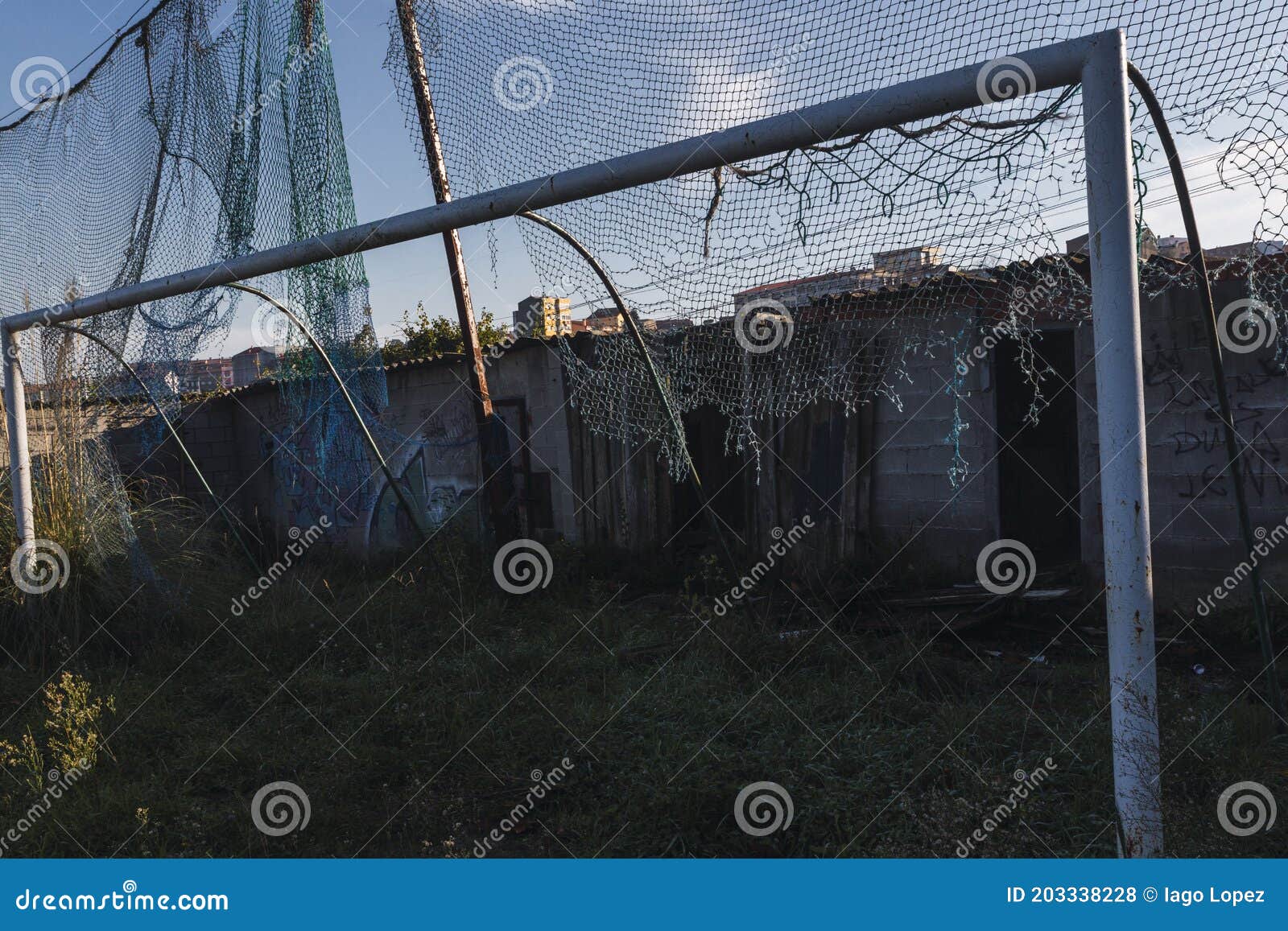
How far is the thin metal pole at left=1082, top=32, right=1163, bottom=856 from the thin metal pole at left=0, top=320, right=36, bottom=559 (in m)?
5.62

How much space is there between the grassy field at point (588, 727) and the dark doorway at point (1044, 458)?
1.07 meters

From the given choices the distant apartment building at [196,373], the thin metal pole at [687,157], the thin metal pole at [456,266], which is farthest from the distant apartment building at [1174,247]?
the distant apartment building at [196,373]

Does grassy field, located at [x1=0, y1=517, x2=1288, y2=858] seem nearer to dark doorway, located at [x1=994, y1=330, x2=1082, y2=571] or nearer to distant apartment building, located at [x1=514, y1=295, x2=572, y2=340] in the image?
dark doorway, located at [x1=994, y1=330, x2=1082, y2=571]

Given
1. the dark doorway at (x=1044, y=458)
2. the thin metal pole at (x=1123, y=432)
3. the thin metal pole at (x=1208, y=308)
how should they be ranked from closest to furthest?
the thin metal pole at (x=1123, y=432) → the thin metal pole at (x=1208, y=308) → the dark doorway at (x=1044, y=458)

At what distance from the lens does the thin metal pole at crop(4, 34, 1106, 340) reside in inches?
95.8

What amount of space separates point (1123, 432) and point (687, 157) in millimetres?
1616

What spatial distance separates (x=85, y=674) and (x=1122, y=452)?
5.16 m

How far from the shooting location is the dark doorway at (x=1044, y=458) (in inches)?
221

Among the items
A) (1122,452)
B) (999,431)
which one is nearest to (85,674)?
(1122,452)

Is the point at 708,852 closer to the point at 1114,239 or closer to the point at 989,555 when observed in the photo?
the point at 1114,239

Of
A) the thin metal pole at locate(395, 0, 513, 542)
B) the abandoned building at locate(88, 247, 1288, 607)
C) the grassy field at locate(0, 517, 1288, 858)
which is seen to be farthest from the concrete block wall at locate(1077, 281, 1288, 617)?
the thin metal pole at locate(395, 0, 513, 542)

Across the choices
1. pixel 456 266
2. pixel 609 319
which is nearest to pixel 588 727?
pixel 609 319

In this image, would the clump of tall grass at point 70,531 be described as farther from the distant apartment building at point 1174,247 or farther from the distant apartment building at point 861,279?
the distant apartment building at point 1174,247

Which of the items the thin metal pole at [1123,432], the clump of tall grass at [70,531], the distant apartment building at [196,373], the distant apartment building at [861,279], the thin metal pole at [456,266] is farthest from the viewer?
the distant apartment building at [196,373]
